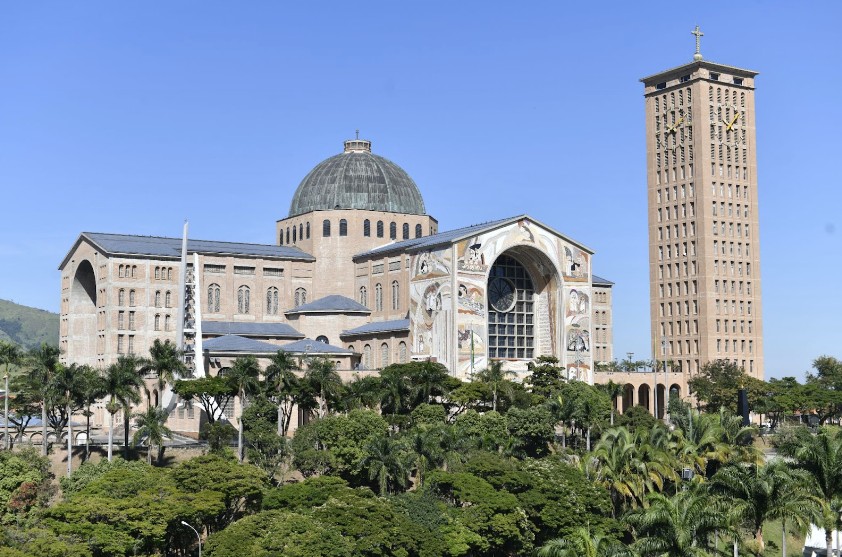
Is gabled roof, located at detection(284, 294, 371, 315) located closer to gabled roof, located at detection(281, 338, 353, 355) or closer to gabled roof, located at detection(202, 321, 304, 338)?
gabled roof, located at detection(202, 321, 304, 338)

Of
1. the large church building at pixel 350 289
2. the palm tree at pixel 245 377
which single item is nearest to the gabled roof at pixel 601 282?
the large church building at pixel 350 289

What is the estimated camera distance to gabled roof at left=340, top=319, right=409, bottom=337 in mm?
99188

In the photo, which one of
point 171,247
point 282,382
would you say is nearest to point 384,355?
point 171,247

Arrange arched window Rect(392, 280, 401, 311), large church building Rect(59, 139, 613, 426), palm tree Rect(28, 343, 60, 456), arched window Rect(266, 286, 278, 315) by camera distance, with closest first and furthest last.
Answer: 1. palm tree Rect(28, 343, 60, 456)
2. large church building Rect(59, 139, 613, 426)
3. arched window Rect(392, 280, 401, 311)
4. arched window Rect(266, 286, 278, 315)

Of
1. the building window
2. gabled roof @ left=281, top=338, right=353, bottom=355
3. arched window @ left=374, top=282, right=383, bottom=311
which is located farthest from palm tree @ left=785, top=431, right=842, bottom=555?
arched window @ left=374, top=282, right=383, bottom=311

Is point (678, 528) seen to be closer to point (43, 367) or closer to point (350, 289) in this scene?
point (43, 367)

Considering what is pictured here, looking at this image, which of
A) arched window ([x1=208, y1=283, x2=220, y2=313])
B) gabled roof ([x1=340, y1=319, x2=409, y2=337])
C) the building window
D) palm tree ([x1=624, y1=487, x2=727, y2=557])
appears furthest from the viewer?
arched window ([x1=208, y1=283, x2=220, y2=313])

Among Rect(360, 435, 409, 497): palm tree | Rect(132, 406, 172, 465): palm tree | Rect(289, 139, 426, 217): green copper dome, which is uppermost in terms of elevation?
Rect(289, 139, 426, 217): green copper dome

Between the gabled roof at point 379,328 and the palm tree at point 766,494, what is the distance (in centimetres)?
4856

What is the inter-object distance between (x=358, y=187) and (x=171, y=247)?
18228mm

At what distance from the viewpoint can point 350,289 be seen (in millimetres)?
109250

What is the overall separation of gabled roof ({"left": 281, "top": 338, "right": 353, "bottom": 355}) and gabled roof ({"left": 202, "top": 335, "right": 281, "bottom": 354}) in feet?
6.85

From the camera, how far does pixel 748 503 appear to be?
5119 centimetres

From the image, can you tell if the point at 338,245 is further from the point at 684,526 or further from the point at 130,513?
the point at 684,526
